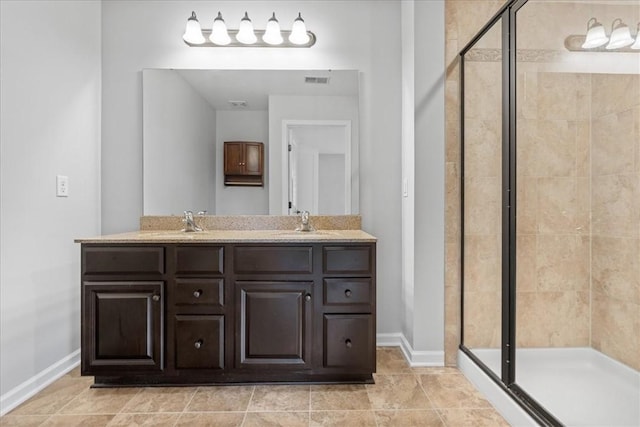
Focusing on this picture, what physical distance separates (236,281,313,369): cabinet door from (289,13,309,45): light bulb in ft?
5.28

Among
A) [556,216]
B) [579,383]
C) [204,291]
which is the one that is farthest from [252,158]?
[579,383]

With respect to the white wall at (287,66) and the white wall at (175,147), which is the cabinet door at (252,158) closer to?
the white wall at (175,147)

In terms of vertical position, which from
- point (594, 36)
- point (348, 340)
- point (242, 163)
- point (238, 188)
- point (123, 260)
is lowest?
point (348, 340)

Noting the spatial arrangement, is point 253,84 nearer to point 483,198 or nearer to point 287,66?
point 287,66

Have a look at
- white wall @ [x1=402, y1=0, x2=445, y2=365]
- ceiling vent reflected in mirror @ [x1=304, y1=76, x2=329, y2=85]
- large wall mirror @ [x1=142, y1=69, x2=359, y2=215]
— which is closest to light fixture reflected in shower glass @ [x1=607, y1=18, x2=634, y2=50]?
white wall @ [x1=402, y1=0, x2=445, y2=365]

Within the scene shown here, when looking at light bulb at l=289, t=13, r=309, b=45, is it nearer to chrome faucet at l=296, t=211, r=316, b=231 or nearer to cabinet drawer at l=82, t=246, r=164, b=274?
chrome faucet at l=296, t=211, r=316, b=231

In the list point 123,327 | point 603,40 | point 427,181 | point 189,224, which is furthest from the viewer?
point 189,224

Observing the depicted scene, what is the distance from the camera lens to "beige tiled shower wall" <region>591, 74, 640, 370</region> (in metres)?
1.92

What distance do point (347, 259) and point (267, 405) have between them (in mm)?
817

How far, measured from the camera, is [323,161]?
8.25ft

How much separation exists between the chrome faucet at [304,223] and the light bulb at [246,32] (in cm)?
120

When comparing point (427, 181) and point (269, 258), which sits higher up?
point (427, 181)

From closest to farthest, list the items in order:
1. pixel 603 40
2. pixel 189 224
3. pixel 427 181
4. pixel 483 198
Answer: pixel 603 40 < pixel 483 198 < pixel 427 181 < pixel 189 224

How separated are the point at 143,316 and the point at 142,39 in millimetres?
1851
